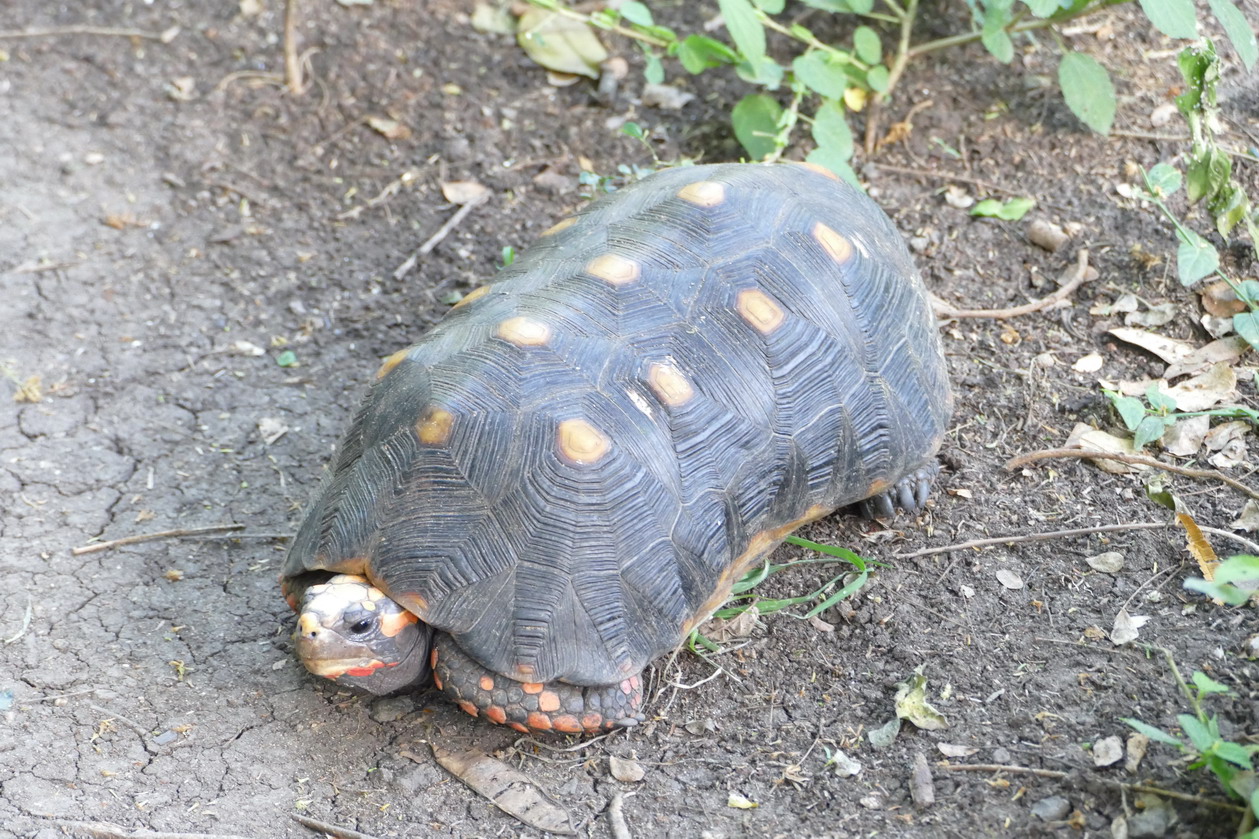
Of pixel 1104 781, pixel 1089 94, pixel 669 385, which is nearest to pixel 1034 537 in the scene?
pixel 1104 781

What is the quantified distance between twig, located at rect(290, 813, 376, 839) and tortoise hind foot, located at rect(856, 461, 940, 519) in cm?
177

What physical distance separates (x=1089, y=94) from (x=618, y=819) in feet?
11.2

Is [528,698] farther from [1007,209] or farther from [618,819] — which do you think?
[1007,209]

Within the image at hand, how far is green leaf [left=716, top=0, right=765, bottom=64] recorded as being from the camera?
414cm

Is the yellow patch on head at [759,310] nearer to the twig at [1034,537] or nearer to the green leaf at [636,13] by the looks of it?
the twig at [1034,537]

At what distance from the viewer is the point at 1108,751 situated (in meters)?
2.81

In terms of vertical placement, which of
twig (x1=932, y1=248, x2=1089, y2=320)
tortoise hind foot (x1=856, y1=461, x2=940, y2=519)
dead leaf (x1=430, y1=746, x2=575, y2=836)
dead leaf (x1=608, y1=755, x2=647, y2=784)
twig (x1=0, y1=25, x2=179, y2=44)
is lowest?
dead leaf (x1=430, y1=746, x2=575, y2=836)

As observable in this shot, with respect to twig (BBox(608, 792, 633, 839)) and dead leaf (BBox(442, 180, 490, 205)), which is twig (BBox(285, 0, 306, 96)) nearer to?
dead leaf (BBox(442, 180, 490, 205))

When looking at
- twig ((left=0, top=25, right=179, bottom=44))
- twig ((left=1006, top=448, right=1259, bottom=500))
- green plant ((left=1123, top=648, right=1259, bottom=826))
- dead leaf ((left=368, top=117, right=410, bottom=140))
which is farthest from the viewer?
twig ((left=0, top=25, right=179, bottom=44))

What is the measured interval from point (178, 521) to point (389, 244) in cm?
159

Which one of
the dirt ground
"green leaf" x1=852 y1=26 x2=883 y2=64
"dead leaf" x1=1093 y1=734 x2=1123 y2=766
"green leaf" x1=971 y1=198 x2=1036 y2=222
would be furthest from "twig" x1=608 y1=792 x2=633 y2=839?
"green leaf" x1=852 y1=26 x2=883 y2=64

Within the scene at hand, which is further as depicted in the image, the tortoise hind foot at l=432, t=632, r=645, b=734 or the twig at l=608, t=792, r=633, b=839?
the tortoise hind foot at l=432, t=632, r=645, b=734

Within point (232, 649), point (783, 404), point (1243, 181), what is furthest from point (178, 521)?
point (1243, 181)

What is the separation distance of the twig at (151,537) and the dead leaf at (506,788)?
1205mm
